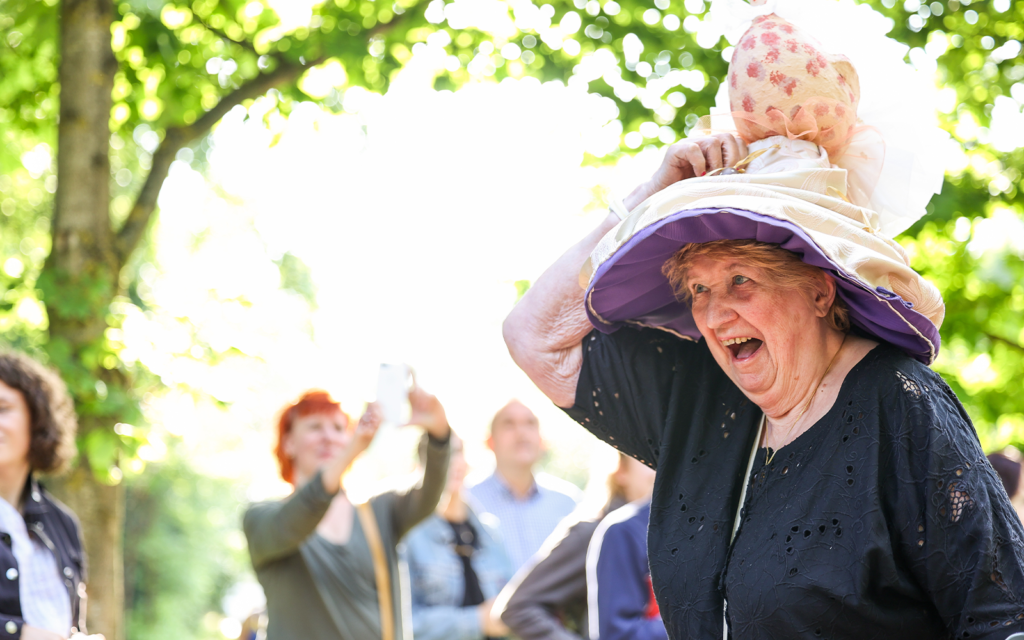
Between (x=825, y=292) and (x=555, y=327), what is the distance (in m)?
0.63

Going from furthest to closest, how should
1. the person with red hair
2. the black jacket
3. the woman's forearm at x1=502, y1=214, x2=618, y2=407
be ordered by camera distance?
the person with red hair
the black jacket
the woman's forearm at x1=502, y1=214, x2=618, y2=407

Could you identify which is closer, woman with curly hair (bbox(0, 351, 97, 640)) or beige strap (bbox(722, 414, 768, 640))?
beige strap (bbox(722, 414, 768, 640))

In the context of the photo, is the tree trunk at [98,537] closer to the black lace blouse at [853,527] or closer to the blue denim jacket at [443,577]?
the blue denim jacket at [443,577]

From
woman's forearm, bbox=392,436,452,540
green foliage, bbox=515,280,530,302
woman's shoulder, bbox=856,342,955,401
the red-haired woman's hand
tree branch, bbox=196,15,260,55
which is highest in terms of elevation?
tree branch, bbox=196,15,260,55

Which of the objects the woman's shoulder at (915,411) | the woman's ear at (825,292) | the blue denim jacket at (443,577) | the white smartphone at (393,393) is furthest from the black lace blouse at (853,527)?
the blue denim jacket at (443,577)

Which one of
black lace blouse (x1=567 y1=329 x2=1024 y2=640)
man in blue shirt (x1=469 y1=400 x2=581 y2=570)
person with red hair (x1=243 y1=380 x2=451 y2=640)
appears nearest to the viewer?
black lace blouse (x1=567 y1=329 x2=1024 y2=640)

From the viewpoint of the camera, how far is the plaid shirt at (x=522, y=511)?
19.0ft

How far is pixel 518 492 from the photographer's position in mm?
5906

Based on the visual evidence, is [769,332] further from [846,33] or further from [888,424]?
[846,33]

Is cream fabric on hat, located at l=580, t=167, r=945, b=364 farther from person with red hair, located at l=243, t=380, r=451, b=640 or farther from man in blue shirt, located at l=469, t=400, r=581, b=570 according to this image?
man in blue shirt, located at l=469, t=400, r=581, b=570

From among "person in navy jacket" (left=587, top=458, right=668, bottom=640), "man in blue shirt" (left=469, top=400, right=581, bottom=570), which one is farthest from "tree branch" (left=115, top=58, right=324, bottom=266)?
"person in navy jacket" (left=587, top=458, right=668, bottom=640)

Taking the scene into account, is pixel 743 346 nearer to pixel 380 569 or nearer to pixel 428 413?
pixel 428 413

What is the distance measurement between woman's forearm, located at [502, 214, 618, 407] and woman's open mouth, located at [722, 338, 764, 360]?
1.29 feet

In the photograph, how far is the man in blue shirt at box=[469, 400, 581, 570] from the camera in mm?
5723
